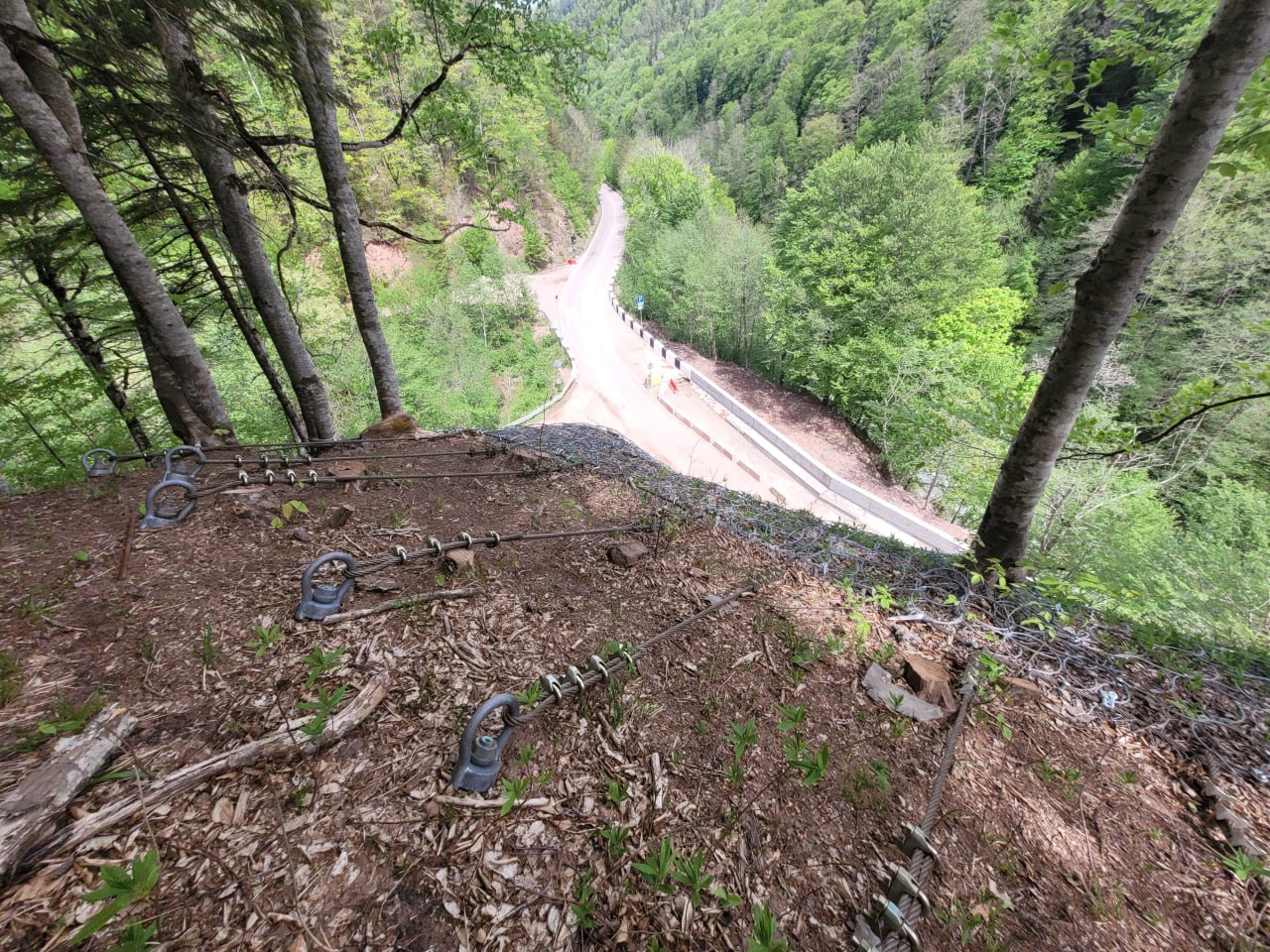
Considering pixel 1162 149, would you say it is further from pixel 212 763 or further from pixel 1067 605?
pixel 212 763

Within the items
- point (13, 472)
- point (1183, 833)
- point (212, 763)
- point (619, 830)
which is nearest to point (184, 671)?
point (212, 763)

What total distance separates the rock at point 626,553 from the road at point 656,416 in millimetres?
5968

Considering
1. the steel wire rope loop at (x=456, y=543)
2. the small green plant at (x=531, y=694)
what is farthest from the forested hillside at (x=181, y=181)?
the small green plant at (x=531, y=694)

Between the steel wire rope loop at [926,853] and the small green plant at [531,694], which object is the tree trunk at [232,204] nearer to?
the small green plant at [531,694]

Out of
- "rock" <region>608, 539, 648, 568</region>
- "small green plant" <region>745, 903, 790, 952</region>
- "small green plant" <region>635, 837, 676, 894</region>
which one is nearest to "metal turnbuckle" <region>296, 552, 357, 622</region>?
"rock" <region>608, 539, 648, 568</region>

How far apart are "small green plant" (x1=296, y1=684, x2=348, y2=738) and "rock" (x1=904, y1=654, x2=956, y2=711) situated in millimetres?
2886

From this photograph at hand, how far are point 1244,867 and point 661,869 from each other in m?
2.41

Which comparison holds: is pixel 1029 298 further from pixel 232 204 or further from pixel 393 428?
pixel 232 204

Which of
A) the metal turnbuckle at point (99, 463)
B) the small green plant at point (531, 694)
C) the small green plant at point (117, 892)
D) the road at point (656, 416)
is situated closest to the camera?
the small green plant at point (117, 892)

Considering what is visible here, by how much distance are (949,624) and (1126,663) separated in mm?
1041

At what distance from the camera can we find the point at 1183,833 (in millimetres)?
2053

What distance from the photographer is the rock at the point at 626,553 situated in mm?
3500

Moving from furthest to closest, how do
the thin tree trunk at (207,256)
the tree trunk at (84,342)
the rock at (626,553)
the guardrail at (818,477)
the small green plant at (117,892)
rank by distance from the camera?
the guardrail at (818,477), the tree trunk at (84,342), the thin tree trunk at (207,256), the rock at (626,553), the small green plant at (117,892)

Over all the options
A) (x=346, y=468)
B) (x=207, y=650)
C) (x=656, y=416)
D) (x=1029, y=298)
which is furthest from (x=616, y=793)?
(x=1029, y=298)
